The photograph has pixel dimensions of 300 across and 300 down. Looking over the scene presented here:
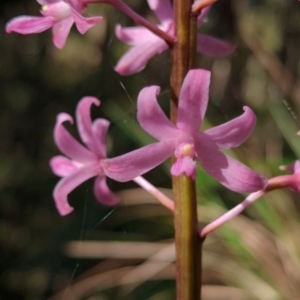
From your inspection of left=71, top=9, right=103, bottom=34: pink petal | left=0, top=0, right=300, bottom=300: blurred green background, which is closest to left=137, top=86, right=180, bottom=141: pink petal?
left=71, top=9, right=103, bottom=34: pink petal

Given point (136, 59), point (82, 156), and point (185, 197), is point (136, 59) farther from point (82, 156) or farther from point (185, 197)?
point (185, 197)

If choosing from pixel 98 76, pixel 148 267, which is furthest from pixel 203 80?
pixel 98 76

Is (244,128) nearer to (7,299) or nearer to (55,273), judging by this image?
(55,273)

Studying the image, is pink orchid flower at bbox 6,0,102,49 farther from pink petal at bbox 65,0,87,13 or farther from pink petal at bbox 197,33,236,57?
pink petal at bbox 197,33,236,57

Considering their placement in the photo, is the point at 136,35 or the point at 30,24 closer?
the point at 30,24

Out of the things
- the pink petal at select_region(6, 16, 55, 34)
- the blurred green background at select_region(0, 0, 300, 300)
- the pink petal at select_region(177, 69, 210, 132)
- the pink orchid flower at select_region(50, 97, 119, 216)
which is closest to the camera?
the pink petal at select_region(177, 69, 210, 132)

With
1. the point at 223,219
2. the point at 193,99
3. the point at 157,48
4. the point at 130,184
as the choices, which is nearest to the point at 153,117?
the point at 193,99

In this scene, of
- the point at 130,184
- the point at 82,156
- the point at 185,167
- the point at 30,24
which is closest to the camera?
the point at 185,167

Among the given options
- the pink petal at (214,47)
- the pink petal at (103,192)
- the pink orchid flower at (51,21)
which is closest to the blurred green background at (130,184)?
the pink petal at (103,192)
